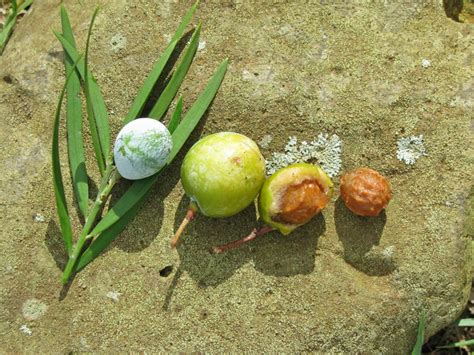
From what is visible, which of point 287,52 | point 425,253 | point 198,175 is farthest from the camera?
point 287,52

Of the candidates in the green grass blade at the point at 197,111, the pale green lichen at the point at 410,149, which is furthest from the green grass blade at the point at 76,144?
the pale green lichen at the point at 410,149

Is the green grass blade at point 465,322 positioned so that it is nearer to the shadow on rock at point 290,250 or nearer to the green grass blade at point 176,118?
the shadow on rock at point 290,250

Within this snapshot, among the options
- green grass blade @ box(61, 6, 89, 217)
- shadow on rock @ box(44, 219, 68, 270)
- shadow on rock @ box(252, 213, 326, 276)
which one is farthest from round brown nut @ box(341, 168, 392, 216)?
shadow on rock @ box(44, 219, 68, 270)

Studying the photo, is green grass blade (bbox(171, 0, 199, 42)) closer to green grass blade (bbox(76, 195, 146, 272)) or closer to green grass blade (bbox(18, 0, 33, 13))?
green grass blade (bbox(76, 195, 146, 272))

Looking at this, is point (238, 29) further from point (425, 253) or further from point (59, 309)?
point (59, 309)

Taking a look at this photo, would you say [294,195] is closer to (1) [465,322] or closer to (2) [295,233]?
(2) [295,233]

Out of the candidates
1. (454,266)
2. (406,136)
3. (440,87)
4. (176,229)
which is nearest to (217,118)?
(176,229)
